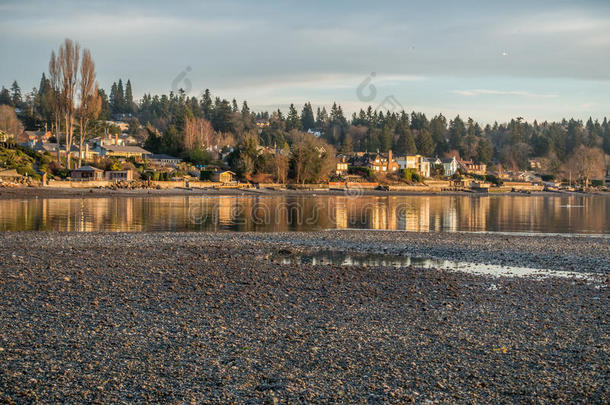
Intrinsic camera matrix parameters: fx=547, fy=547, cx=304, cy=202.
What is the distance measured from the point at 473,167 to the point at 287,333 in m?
177

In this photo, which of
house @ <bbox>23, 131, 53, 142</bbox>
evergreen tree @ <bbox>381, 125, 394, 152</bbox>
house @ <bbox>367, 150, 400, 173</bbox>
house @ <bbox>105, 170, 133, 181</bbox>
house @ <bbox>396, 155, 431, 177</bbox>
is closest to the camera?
house @ <bbox>105, 170, 133, 181</bbox>

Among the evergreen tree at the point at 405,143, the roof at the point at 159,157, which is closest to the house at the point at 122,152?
the roof at the point at 159,157

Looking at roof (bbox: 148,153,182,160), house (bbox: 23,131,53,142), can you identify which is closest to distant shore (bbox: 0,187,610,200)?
roof (bbox: 148,153,182,160)

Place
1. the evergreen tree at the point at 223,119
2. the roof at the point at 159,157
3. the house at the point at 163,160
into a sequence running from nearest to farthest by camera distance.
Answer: the house at the point at 163,160 < the roof at the point at 159,157 < the evergreen tree at the point at 223,119

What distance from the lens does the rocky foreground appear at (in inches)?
299

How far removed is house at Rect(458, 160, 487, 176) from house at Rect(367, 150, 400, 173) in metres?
38.5

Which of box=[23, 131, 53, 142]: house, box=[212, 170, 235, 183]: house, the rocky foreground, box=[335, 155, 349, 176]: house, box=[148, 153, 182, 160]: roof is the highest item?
box=[23, 131, 53, 142]: house

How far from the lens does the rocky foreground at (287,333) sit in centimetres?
758

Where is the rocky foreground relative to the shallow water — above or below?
above

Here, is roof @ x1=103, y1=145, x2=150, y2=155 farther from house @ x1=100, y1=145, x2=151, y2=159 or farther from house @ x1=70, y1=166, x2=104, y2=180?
house @ x1=70, y1=166, x2=104, y2=180

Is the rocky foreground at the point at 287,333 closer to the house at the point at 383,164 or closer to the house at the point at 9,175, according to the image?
the house at the point at 9,175

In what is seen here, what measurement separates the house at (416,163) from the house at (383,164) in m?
3.30

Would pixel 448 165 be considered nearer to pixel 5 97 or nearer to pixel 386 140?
pixel 386 140

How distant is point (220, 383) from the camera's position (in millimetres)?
7695
